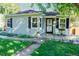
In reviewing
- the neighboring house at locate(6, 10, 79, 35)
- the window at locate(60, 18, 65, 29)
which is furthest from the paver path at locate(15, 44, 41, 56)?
A: the window at locate(60, 18, 65, 29)

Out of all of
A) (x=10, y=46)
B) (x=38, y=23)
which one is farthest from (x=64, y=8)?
(x=10, y=46)

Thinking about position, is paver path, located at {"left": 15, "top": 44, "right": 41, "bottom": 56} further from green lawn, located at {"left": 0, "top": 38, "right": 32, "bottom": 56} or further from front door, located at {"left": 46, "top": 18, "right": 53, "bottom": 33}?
front door, located at {"left": 46, "top": 18, "right": 53, "bottom": 33}

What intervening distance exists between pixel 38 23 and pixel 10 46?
0.42 metres

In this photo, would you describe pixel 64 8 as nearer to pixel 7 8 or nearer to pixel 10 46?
pixel 7 8

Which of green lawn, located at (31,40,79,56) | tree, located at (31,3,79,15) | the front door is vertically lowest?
green lawn, located at (31,40,79,56)

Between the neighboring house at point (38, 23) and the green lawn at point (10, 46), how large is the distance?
0.13 meters

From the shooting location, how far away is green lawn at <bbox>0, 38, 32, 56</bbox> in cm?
420

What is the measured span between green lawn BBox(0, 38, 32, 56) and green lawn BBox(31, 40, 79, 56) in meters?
0.16

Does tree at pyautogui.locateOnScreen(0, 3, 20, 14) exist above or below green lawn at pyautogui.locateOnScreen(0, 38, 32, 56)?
above

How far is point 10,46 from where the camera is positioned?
4.21 m

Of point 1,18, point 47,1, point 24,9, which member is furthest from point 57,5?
point 1,18

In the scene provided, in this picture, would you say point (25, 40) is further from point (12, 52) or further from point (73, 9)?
point (73, 9)

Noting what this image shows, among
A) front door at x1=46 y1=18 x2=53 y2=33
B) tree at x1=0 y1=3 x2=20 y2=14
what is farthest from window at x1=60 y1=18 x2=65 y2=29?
tree at x1=0 y1=3 x2=20 y2=14

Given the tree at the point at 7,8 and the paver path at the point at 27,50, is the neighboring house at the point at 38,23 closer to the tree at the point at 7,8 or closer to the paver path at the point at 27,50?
the tree at the point at 7,8
